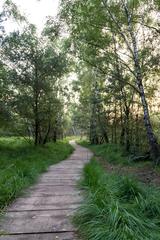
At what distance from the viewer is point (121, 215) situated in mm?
3844

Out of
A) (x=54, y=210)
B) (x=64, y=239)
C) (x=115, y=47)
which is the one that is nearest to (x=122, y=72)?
(x=115, y=47)

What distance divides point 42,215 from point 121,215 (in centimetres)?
137

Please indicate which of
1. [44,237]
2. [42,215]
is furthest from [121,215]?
[42,215]

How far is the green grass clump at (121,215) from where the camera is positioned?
138 inches

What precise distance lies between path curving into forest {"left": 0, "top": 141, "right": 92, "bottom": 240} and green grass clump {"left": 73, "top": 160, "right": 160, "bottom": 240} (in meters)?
0.26

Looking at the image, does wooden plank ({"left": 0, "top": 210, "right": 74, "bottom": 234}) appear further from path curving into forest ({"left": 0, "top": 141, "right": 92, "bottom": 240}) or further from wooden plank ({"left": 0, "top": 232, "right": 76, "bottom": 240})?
wooden plank ({"left": 0, "top": 232, "right": 76, "bottom": 240})

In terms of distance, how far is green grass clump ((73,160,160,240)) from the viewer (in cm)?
350

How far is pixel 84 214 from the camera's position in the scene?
4.33 meters

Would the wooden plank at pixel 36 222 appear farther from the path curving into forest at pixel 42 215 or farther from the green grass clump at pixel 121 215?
the green grass clump at pixel 121 215

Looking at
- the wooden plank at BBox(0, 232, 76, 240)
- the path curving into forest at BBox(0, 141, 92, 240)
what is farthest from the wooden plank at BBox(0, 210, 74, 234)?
the wooden plank at BBox(0, 232, 76, 240)

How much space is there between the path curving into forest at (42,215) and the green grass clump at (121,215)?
262 mm

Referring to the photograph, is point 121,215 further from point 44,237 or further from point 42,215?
point 42,215

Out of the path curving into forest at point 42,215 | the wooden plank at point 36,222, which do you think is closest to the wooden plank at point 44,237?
the path curving into forest at point 42,215

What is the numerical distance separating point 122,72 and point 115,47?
7.51ft
